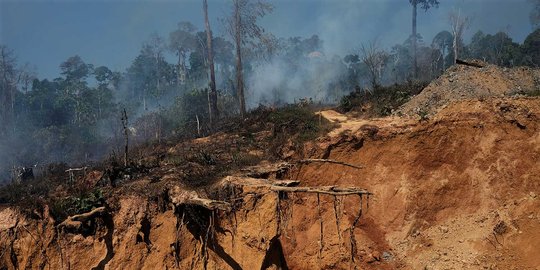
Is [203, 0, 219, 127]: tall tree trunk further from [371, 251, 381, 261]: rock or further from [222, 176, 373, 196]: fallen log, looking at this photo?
[371, 251, 381, 261]: rock

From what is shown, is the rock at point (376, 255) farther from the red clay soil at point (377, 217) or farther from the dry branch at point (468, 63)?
the dry branch at point (468, 63)

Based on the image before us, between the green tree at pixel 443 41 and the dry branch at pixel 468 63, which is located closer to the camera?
the dry branch at pixel 468 63

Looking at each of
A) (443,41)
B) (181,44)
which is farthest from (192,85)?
(443,41)

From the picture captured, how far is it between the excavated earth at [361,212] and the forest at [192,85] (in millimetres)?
4879

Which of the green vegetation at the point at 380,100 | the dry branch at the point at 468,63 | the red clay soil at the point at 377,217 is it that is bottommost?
the red clay soil at the point at 377,217

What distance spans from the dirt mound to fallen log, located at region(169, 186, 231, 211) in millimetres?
7240

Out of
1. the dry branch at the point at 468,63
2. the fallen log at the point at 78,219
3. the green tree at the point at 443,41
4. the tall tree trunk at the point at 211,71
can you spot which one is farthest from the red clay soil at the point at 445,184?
the green tree at the point at 443,41

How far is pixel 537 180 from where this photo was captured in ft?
35.7

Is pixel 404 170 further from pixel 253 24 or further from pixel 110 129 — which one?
pixel 110 129

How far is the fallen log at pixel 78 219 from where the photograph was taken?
9125 millimetres

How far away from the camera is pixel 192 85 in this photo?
150 ft

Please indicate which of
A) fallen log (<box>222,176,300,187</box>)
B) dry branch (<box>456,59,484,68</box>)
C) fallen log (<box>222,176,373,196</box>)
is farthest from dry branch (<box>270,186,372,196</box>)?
dry branch (<box>456,59,484,68</box>)

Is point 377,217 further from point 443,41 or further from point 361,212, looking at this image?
point 443,41

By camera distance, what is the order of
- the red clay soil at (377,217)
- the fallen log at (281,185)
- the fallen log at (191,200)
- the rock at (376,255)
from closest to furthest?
the fallen log at (191,200) → the fallen log at (281,185) → the red clay soil at (377,217) → the rock at (376,255)
